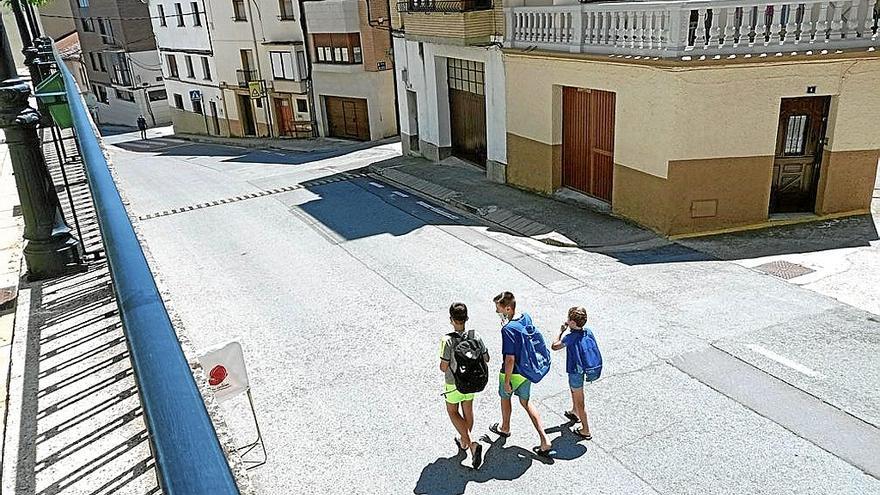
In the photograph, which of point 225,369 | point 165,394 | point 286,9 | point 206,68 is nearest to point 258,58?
point 286,9

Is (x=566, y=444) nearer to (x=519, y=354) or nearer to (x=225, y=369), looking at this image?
(x=519, y=354)

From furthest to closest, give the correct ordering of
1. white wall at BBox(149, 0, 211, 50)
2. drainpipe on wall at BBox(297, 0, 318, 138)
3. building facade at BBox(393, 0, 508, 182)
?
white wall at BBox(149, 0, 211, 50)
drainpipe on wall at BBox(297, 0, 318, 138)
building facade at BBox(393, 0, 508, 182)

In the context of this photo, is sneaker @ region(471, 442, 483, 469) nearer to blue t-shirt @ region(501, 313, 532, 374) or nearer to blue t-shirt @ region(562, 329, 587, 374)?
blue t-shirt @ region(501, 313, 532, 374)

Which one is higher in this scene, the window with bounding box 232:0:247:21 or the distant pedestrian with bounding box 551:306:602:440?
the window with bounding box 232:0:247:21

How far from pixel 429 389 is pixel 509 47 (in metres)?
10.1

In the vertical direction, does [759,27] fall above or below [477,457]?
above

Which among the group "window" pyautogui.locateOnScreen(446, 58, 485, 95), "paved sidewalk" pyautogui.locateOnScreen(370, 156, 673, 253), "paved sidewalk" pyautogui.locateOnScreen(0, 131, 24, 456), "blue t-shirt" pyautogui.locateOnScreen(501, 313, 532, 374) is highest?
"window" pyautogui.locateOnScreen(446, 58, 485, 95)

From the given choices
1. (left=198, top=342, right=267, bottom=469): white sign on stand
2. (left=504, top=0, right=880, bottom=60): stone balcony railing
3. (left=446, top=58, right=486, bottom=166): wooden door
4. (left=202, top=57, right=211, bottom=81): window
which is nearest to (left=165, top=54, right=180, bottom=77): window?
(left=202, top=57, right=211, bottom=81): window

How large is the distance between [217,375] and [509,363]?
2.61 meters

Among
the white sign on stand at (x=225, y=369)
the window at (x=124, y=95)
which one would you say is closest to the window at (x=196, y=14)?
the window at (x=124, y=95)

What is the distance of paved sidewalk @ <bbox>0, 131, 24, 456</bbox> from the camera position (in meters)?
5.79

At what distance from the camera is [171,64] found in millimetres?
41875

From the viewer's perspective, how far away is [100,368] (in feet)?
18.2

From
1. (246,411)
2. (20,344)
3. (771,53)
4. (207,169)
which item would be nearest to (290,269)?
(246,411)
